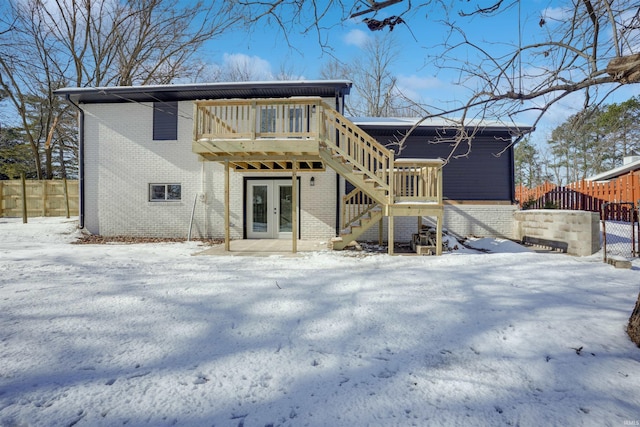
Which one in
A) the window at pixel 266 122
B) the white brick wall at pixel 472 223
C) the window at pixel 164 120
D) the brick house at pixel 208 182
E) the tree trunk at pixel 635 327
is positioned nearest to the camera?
the tree trunk at pixel 635 327

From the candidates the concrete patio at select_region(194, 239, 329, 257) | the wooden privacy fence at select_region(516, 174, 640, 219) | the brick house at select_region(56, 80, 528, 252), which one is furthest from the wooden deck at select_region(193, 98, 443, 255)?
the wooden privacy fence at select_region(516, 174, 640, 219)

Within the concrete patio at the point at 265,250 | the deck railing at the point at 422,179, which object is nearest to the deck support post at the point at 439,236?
the deck railing at the point at 422,179

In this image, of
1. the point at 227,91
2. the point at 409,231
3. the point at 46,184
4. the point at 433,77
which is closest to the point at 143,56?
the point at 46,184

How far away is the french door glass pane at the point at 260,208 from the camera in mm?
10695

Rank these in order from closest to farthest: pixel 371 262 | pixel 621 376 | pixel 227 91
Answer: pixel 621 376
pixel 371 262
pixel 227 91

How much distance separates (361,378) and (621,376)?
5.89 ft

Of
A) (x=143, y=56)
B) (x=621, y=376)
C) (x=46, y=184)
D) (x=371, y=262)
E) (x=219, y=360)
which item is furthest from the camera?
(x=143, y=56)

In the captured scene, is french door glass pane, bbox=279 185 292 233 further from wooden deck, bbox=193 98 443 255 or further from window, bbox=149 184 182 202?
window, bbox=149 184 182 202

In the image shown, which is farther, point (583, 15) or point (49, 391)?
point (583, 15)

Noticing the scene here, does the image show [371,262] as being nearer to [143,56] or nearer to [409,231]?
[409,231]

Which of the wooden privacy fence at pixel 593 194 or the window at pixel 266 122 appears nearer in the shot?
the window at pixel 266 122

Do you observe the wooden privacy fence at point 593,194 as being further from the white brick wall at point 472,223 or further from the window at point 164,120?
the window at point 164,120

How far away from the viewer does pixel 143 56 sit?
16.9m

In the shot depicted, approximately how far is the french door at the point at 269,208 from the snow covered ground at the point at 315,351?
6183mm
